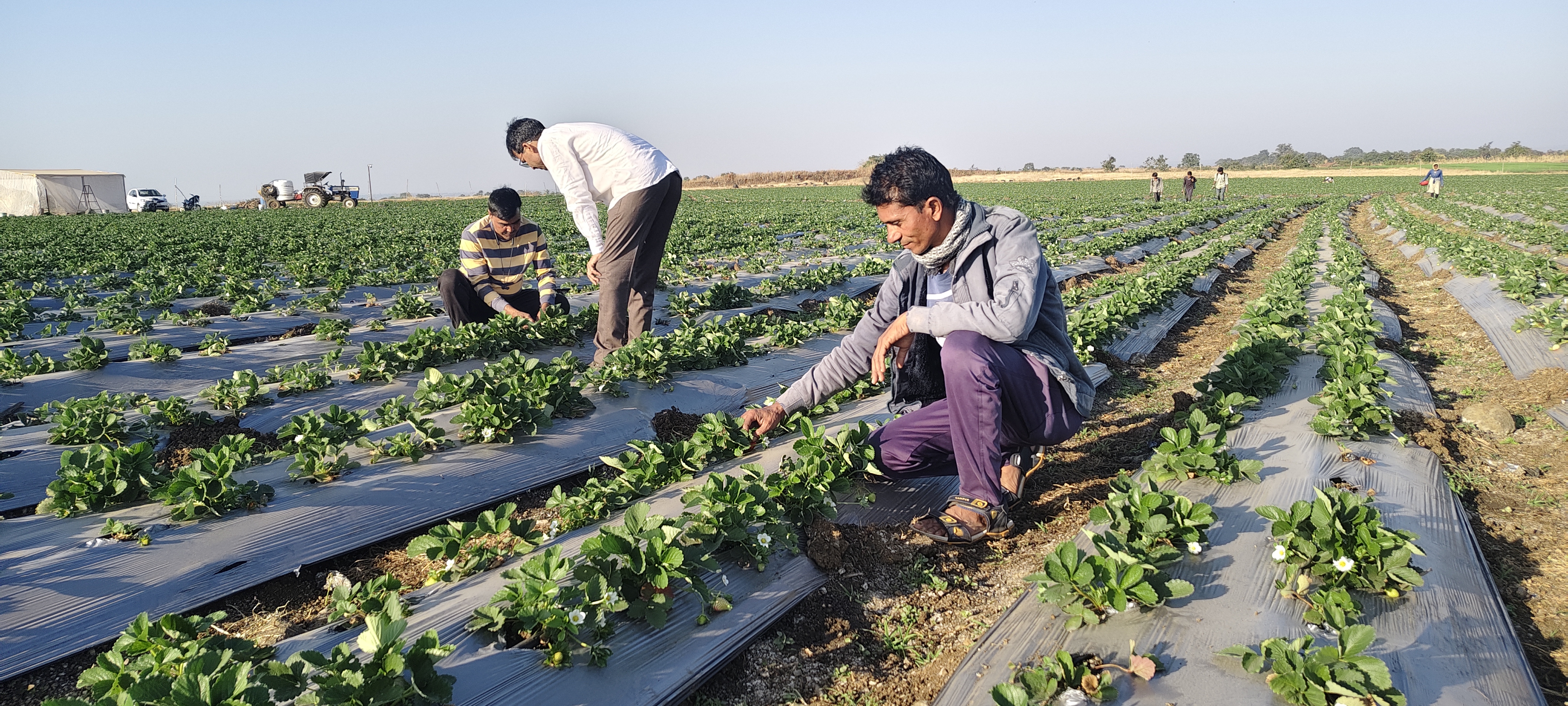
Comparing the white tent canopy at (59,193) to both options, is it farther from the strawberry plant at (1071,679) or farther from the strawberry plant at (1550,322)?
the strawberry plant at (1071,679)

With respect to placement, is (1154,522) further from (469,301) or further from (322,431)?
(469,301)

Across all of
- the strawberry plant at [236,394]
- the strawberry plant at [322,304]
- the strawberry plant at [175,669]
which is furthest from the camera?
the strawberry plant at [322,304]

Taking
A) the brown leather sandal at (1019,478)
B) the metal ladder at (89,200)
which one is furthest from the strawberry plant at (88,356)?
the metal ladder at (89,200)

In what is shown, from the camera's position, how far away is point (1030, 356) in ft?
11.7

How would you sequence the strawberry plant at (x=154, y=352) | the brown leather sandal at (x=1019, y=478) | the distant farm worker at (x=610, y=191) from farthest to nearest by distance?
the strawberry plant at (x=154, y=352) → the distant farm worker at (x=610, y=191) → the brown leather sandal at (x=1019, y=478)

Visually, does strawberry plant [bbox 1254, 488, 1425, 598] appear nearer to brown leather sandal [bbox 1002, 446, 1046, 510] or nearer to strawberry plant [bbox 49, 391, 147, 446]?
brown leather sandal [bbox 1002, 446, 1046, 510]

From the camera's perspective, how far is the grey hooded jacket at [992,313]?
11.0ft

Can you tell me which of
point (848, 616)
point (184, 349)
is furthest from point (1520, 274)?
point (184, 349)

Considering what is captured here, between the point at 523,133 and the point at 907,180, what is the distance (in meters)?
3.77


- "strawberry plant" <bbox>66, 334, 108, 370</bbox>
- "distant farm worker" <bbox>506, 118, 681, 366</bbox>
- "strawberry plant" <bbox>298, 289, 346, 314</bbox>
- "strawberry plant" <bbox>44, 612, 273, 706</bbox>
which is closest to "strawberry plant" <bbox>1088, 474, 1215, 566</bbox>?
"strawberry plant" <bbox>44, 612, 273, 706</bbox>

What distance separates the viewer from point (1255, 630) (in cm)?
262

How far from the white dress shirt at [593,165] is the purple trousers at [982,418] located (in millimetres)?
3151

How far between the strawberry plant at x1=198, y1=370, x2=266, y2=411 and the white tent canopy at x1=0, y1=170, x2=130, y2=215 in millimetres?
51480

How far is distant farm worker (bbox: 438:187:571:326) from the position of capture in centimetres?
691
